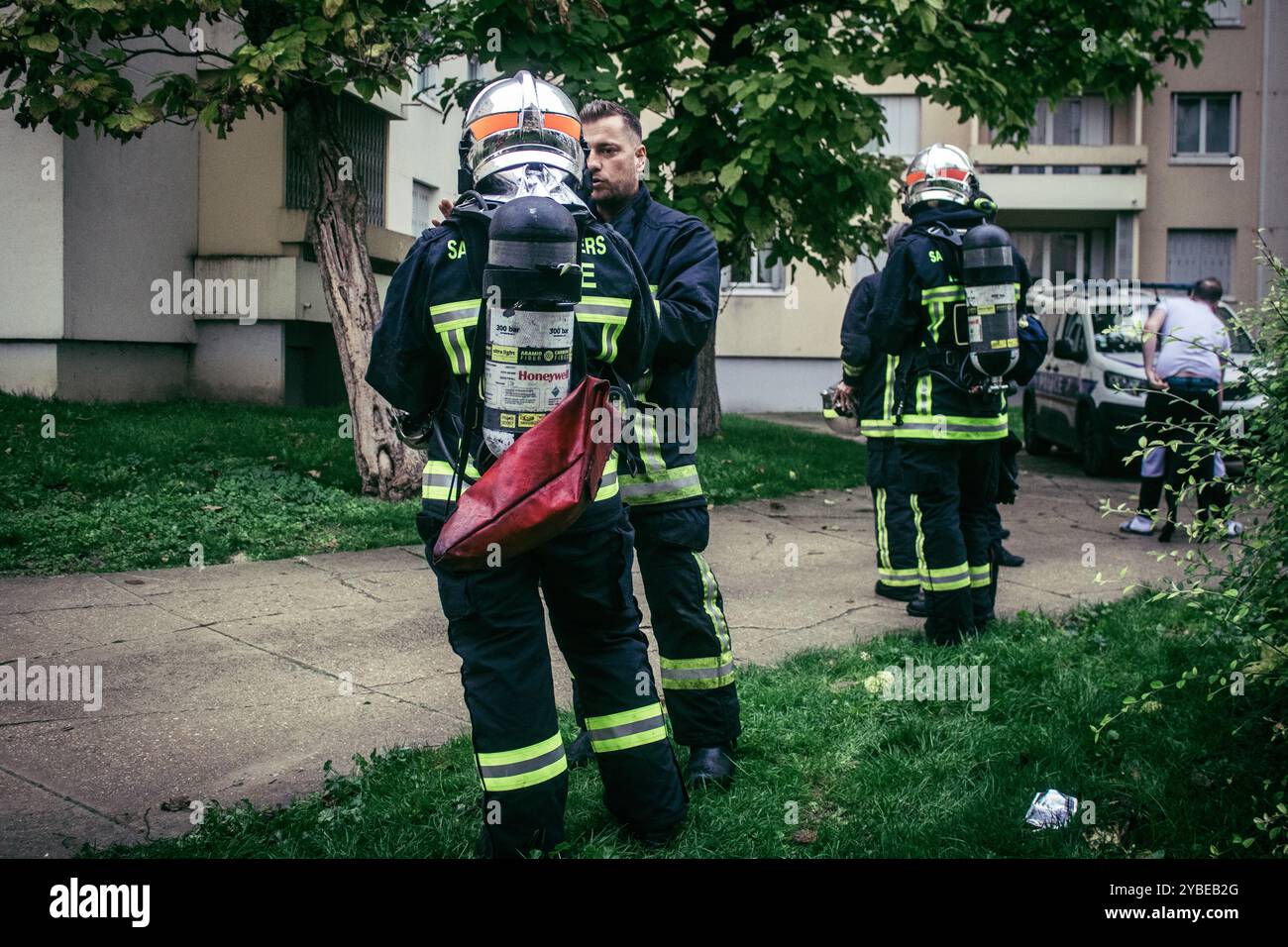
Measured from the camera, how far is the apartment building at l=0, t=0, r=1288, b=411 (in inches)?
453

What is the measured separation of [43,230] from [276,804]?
931 cm

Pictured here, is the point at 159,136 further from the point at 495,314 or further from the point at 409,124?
the point at 495,314

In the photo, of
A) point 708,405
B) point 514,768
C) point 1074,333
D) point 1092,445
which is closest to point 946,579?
point 514,768

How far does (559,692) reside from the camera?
5.06m

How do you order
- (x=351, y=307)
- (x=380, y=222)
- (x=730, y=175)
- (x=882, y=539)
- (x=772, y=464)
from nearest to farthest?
(x=882, y=539)
(x=351, y=307)
(x=730, y=175)
(x=772, y=464)
(x=380, y=222)

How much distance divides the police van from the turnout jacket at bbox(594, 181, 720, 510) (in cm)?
904

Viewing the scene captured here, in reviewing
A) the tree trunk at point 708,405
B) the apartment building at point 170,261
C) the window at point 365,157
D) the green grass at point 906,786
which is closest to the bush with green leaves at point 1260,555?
the green grass at point 906,786

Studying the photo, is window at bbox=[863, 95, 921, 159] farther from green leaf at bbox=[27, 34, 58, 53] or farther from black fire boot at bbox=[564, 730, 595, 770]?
black fire boot at bbox=[564, 730, 595, 770]

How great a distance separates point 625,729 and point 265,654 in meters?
2.63

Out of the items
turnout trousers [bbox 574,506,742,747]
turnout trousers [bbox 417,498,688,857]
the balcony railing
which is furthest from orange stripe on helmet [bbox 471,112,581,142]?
the balcony railing

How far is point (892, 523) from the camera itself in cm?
641

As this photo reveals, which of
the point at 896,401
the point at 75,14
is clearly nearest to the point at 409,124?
the point at 75,14

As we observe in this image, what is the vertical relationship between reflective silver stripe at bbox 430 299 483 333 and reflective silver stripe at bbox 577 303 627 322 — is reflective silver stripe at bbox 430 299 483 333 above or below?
below

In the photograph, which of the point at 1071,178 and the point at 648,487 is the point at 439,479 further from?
the point at 1071,178
